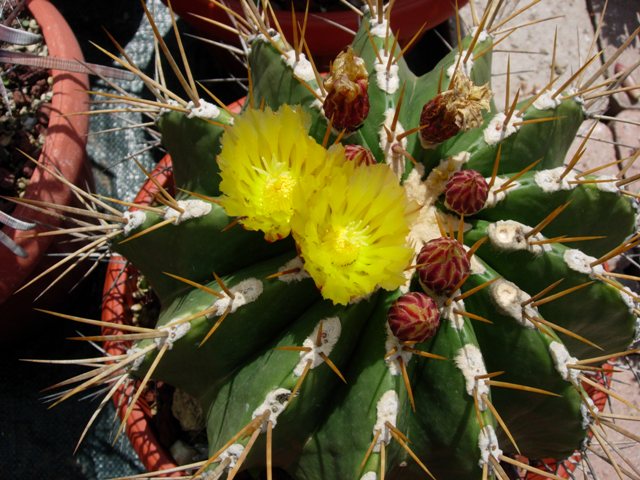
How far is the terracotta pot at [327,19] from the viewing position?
139 centimetres

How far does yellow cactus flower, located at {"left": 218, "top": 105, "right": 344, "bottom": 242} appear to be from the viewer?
27.7 inches

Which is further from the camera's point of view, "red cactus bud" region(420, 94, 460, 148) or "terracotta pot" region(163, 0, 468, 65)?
"terracotta pot" region(163, 0, 468, 65)

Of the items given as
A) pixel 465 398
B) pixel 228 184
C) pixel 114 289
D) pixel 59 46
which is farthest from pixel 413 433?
pixel 59 46

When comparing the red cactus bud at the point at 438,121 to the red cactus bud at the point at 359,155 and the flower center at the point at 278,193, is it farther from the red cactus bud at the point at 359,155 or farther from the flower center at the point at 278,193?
the flower center at the point at 278,193

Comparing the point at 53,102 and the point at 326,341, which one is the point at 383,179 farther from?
the point at 53,102

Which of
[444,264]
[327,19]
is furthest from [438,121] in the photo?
[327,19]

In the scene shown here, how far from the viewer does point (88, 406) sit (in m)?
1.46

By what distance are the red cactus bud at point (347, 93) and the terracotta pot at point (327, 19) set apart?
620 mm

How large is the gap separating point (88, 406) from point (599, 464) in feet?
4.05

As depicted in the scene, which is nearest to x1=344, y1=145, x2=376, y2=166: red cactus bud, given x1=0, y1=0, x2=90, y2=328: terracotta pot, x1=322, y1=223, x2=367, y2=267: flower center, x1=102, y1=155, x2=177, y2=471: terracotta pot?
x1=322, y1=223, x2=367, y2=267: flower center

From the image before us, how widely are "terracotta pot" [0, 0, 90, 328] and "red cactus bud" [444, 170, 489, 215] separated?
0.73 m

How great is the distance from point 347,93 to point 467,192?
0.20 metres

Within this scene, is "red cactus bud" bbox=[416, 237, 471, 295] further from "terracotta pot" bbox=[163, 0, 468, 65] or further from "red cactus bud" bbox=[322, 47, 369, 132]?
"terracotta pot" bbox=[163, 0, 468, 65]

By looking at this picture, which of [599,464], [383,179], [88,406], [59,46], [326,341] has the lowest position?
[599,464]
